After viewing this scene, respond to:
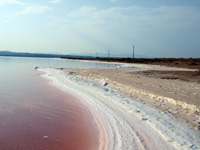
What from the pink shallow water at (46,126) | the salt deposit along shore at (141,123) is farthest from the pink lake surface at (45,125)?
the salt deposit along shore at (141,123)

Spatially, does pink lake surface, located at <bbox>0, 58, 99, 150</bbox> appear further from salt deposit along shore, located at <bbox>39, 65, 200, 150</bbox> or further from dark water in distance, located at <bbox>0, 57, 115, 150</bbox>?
salt deposit along shore, located at <bbox>39, 65, 200, 150</bbox>

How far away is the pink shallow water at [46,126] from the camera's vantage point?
15.6 feet

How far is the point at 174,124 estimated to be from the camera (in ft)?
19.2

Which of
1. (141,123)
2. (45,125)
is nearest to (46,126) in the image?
(45,125)

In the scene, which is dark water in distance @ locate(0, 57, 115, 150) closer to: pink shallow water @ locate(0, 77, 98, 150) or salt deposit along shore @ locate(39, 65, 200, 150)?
pink shallow water @ locate(0, 77, 98, 150)

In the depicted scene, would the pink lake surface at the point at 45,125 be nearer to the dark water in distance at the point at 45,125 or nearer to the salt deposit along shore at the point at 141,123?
the dark water in distance at the point at 45,125

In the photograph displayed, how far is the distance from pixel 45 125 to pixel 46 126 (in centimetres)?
10

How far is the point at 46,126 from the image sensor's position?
5.96 m

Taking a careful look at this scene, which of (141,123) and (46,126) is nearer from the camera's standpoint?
(46,126)

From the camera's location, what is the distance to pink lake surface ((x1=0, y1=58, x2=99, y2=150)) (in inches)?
188

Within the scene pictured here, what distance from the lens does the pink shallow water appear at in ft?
15.6

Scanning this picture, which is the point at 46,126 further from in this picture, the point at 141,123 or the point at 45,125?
the point at 141,123

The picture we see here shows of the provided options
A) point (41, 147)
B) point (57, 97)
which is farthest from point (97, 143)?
point (57, 97)

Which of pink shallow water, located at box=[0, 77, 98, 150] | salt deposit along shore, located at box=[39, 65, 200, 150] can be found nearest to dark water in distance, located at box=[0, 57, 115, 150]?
pink shallow water, located at box=[0, 77, 98, 150]
